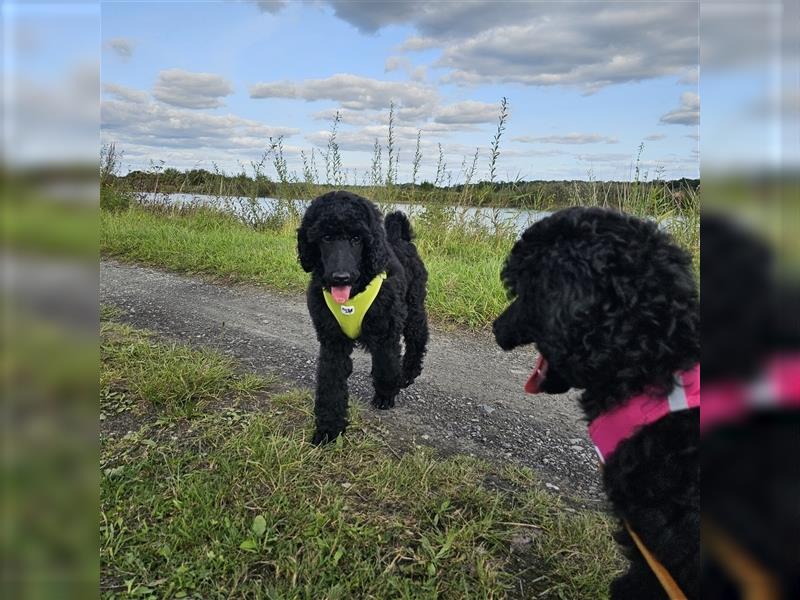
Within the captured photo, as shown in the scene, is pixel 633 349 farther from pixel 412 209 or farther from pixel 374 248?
pixel 412 209

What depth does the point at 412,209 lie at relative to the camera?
8.86 m

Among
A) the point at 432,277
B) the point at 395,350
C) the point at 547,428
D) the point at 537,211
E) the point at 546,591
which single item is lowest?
the point at 546,591

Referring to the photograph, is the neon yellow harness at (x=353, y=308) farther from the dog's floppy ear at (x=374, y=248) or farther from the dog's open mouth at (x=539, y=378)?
the dog's open mouth at (x=539, y=378)

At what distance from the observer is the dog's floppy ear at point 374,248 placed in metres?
3.62

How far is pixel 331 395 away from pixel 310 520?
0.97m

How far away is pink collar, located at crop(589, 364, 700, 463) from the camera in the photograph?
1553 millimetres
